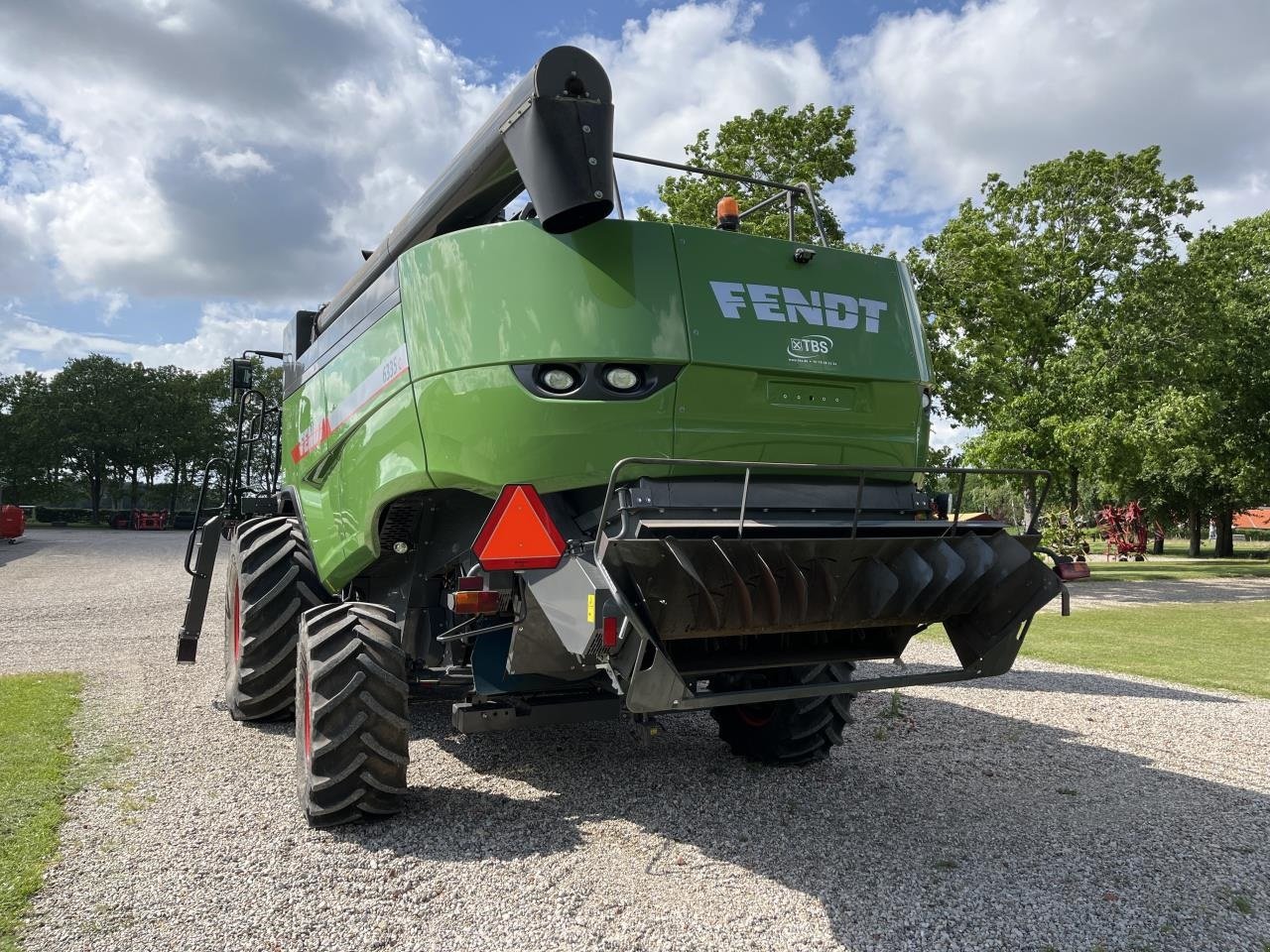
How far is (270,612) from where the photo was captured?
5.41 m

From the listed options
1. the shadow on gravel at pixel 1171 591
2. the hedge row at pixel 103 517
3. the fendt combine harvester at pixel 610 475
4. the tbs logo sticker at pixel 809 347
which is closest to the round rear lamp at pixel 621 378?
the fendt combine harvester at pixel 610 475

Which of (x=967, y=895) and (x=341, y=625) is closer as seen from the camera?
(x=967, y=895)

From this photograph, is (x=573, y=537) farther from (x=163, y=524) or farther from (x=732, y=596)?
(x=163, y=524)

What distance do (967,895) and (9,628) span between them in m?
11.7

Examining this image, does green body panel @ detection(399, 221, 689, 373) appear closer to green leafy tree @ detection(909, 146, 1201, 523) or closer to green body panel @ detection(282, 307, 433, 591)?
green body panel @ detection(282, 307, 433, 591)

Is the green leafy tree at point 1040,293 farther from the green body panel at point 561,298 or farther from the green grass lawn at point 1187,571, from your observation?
the green body panel at point 561,298

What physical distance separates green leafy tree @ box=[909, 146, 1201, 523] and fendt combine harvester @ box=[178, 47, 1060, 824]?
54.5 feet

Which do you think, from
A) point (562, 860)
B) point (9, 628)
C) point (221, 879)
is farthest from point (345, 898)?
point (9, 628)

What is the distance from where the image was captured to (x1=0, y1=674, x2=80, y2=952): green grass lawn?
3.43 meters

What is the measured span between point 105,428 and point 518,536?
56.8 meters

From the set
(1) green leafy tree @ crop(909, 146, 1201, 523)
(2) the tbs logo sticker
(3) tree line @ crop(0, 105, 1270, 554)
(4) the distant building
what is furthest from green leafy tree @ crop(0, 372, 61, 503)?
(4) the distant building

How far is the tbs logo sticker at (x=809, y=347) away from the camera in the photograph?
392 cm

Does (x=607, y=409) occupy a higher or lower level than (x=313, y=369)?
lower

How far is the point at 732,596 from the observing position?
3.40m
